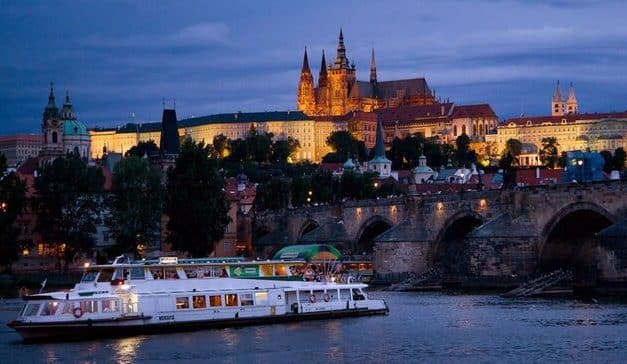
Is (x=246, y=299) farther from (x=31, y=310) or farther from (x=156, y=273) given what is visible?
(x=31, y=310)

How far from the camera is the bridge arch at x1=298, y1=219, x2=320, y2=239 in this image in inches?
3962

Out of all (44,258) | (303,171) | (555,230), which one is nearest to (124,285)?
(555,230)

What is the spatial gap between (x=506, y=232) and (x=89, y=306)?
28.2 m

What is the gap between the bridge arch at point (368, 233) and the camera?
297 ft

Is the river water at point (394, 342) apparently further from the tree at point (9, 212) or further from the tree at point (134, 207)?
the tree at point (134, 207)

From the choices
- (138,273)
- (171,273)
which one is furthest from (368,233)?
(138,273)

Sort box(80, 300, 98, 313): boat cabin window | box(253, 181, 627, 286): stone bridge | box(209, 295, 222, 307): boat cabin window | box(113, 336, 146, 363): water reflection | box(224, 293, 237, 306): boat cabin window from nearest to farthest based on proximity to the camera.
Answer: box(113, 336, 146, 363): water reflection
box(80, 300, 98, 313): boat cabin window
box(209, 295, 222, 307): boat cabin window
box(224, 293, 237, 306): boat cabin window
box(253, 181, 627, 286): stone bridge

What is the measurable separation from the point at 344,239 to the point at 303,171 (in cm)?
10465

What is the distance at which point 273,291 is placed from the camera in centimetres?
5200

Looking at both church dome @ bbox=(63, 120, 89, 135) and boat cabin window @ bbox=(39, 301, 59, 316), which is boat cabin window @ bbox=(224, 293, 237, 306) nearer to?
boat cabin window @ bbox=(39, 301, 59, 316)

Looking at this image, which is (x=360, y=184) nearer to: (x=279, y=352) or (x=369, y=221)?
(x=369, y=221)

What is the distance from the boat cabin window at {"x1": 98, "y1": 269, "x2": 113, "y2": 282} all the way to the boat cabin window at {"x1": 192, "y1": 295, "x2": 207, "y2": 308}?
324 centimetres

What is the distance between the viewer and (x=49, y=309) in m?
47.0

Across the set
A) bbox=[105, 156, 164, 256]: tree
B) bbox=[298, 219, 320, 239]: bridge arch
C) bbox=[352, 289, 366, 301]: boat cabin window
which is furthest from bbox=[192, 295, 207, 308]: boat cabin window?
bbox=[298, 219, 320, 239]: bridge arch
